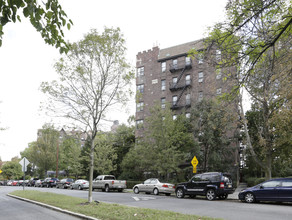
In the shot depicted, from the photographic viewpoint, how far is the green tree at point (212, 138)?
28.2m

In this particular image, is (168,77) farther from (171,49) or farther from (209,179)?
(209,179)

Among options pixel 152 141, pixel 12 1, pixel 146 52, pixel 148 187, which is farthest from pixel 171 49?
pixel 12 1

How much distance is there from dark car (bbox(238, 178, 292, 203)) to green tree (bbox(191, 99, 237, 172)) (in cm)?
1209

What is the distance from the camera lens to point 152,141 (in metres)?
30.5

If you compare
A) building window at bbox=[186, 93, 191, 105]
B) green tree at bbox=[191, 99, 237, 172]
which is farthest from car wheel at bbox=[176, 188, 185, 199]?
building window at bbox=[186, 93, 191, 105]

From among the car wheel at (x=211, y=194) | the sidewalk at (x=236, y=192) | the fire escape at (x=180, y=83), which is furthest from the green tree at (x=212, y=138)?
the car wheel at (x=211, y=194)

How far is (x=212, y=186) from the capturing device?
1777 centimetres

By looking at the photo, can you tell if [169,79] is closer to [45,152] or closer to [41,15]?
[45,152]

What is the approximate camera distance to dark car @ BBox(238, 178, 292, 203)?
46.9 ft

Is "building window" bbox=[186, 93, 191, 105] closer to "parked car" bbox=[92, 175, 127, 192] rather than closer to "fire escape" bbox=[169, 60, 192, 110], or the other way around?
"fire escape" bbox=[169, 60, 192, 110]

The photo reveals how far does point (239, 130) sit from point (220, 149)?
302 cm

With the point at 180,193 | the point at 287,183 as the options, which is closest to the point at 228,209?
the point at 287,183

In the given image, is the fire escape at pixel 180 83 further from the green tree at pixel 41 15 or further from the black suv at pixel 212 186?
the green tree at pixel 41 15

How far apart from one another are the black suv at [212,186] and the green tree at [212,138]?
951cm
